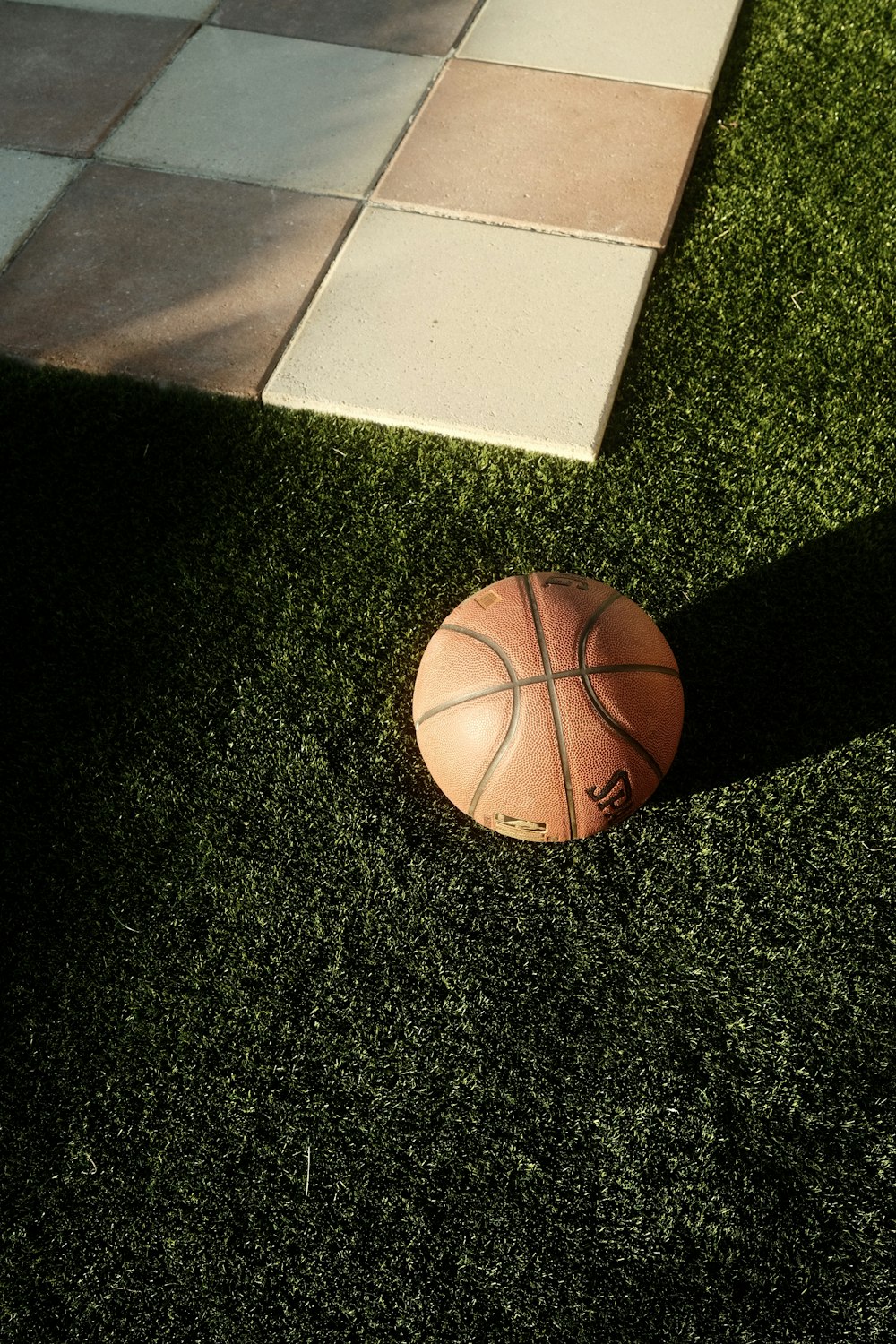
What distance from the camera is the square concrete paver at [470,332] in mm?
3572

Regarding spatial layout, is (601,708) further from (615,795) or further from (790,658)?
(790,658)

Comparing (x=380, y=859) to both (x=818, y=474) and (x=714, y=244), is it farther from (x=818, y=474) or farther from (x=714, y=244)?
(x=714, y=244)

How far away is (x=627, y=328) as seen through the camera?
12.4ft

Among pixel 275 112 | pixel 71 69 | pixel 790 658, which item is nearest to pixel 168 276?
pixel 275 112

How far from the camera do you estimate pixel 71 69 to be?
15.8 feet

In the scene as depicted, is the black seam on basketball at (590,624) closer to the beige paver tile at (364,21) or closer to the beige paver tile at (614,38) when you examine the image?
the beige paver tile at (614,38)

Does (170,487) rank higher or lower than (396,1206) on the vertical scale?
higher

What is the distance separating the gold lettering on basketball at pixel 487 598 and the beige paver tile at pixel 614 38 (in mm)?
3173

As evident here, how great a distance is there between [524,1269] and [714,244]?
3499 mm

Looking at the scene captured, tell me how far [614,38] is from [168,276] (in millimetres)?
2470

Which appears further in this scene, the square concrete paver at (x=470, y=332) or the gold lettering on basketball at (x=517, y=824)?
the square concrete paver at (x=470, y=332)

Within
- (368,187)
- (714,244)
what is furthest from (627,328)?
(368,187)

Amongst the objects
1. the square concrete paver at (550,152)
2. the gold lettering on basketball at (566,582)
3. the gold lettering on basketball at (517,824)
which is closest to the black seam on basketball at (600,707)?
the gold lettering on basketball at (566,582)

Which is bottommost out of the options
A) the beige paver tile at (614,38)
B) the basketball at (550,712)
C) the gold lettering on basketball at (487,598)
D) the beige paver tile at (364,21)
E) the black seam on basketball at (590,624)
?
the basketball at (550,712)
